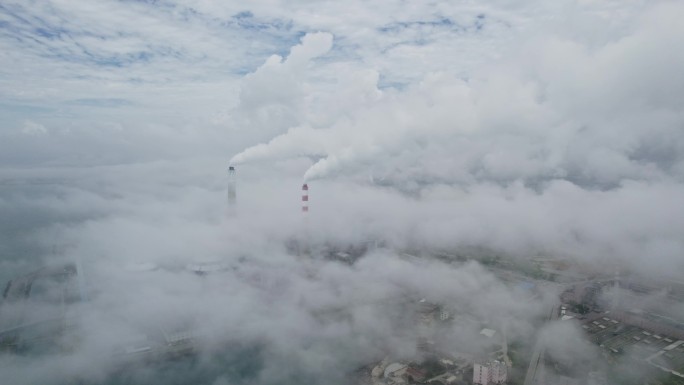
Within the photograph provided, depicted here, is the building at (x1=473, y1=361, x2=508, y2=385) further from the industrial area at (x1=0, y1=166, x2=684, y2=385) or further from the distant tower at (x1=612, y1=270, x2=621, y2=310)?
the distant tower at (x1=612, y1=270, x2=621, y2=310)

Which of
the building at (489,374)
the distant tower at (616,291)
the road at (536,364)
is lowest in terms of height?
the road at (536,364)

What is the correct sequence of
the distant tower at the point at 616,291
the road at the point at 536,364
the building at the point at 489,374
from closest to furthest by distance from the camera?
the building at the point at 489,374 < the road at the point at 536,364 < the distant tower at the point at 616,291

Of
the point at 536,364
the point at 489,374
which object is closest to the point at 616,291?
the point at 536,364

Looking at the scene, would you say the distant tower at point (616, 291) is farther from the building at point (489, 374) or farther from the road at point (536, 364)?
the building at point (489, 374)

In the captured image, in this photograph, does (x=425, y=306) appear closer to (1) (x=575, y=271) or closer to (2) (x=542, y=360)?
(2) (x=542, y=360)

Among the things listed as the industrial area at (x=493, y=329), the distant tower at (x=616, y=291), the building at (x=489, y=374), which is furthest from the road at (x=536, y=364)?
the distant tower at (x=616, y=291)

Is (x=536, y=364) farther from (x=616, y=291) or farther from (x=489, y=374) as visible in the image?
(x=616, y=291)

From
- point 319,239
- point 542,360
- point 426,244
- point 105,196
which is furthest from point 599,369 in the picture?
point 105,196
